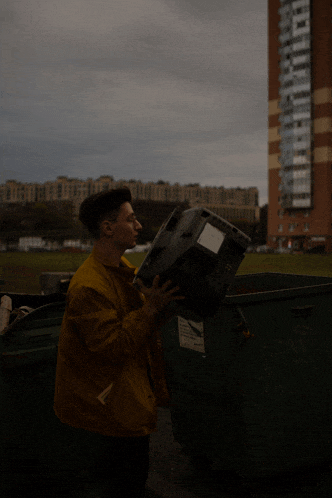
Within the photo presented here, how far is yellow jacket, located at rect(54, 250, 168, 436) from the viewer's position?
1.44 metres

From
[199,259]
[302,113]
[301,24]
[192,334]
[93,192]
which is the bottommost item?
[192,334]

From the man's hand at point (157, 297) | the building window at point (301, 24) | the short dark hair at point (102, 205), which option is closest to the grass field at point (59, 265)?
the short dark hair at point (102, 205)

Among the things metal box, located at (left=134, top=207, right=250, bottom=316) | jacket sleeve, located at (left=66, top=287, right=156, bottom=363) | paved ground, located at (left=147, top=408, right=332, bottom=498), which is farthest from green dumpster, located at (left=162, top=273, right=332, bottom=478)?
jacket sleeve, located at (left=66, top=287, right=156, bottom=363)

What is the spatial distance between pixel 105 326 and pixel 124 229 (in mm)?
447

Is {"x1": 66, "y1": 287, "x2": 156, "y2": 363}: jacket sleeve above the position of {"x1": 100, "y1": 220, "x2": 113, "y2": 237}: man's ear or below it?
below

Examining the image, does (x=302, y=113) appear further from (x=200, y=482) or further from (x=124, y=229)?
(x=124, y=229)

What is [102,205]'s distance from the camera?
1.70 m

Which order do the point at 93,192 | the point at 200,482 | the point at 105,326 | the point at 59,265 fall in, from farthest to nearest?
the point at 59,265 < the point at 200,482 < the point at 93,192 < the point at 105,326

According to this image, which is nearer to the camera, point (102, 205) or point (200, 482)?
point (102, 205)

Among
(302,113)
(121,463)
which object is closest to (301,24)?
(302,113)

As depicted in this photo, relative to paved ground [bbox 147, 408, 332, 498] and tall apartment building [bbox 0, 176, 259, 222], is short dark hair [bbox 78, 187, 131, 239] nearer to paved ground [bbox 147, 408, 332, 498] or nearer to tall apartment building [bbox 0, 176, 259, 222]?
tall apartment building [bbox 0, 176, 259, 222]

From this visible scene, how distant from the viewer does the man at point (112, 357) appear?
145 centimetres

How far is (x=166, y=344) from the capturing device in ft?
8.11

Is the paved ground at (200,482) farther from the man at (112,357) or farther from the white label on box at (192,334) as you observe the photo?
the man at (112,357)
